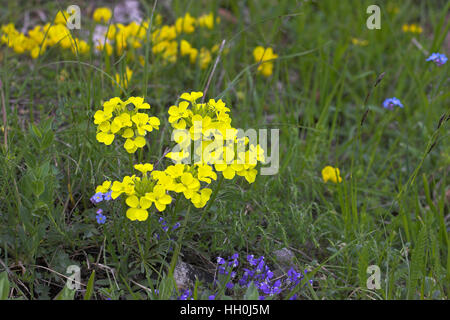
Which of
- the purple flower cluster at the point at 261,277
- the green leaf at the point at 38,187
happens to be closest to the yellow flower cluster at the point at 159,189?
the green leaf at the point at 38,187

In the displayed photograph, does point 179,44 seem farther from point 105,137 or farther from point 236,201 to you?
point 105,137

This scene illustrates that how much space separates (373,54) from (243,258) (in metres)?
2.05

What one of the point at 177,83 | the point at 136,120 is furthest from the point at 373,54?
the point at 136,120

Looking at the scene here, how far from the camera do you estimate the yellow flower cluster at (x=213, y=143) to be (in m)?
1.57

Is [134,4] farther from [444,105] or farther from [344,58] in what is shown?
[444,105]

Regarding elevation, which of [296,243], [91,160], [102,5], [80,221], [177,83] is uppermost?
[102,5]

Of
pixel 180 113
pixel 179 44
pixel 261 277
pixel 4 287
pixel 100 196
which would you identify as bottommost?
pixel 261 277

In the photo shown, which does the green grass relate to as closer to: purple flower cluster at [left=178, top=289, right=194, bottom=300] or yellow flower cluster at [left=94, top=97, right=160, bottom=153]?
purple flower cluster at [left=178, top=289, right=194, bottom=300]

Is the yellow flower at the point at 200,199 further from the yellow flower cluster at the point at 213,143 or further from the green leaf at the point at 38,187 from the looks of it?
the green leaf at the point at 38,187

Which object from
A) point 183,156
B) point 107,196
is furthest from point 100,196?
point 183,156

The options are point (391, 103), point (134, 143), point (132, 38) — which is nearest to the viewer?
point (134, 143)

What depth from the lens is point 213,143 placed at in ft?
5.28

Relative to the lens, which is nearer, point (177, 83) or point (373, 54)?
point (177, 83)

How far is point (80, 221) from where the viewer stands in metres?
1.92
